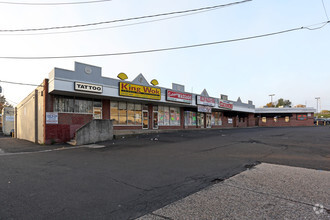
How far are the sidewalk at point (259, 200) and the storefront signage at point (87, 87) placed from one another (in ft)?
44.2

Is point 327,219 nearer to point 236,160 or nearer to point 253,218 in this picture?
point 253,218

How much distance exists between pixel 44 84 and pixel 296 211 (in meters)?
17.3

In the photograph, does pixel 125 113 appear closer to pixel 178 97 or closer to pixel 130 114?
pixel 130 114

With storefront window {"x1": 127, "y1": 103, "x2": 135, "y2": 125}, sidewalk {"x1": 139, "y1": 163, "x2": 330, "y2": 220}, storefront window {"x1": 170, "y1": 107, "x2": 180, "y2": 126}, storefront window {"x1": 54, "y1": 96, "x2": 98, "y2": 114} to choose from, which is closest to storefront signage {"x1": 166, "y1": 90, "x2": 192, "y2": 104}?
storefront window {"x1": 170, "y1": 107, "x2": 180, "y2": 126}

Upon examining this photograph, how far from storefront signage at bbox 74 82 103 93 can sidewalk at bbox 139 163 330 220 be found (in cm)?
1346

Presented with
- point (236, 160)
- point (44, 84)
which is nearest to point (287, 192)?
point (236, 160)

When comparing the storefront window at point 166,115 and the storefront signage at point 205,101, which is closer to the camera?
the storefront window at point 166,115

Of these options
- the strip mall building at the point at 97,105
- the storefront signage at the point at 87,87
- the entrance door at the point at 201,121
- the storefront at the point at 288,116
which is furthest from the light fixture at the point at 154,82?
the storefront at the point at 288,116

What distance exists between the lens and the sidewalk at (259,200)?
3.27m

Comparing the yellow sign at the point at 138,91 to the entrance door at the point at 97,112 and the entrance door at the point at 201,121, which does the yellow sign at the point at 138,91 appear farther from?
the entrance door at the point at 201,121

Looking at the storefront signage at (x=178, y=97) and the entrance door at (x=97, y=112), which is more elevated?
the storefront signage at (x=178, y=97)

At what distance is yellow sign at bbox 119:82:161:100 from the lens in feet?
58.5

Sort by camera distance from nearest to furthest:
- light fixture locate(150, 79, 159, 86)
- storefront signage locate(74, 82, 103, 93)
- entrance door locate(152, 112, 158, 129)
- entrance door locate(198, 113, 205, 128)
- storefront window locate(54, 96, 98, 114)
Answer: storefront signage locate(74, 82, 103, 93)
storefront window locate(54, 96, 98, 114)
light fixture locate(150, 79, 159, 86)
entrance door locate(152, 112, 158, 129)
entrance door locate(198, 113, 205, 128)

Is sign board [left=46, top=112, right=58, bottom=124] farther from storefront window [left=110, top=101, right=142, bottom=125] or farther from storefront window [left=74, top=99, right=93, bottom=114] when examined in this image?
storefront window [left=110, top=101, right=142, bottom=125]
